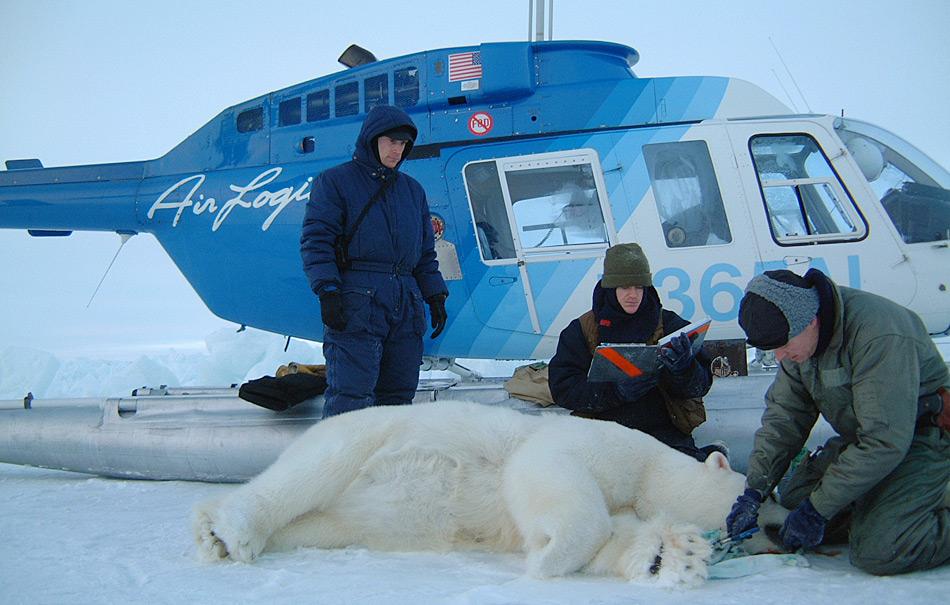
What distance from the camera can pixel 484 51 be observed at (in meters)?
6.07

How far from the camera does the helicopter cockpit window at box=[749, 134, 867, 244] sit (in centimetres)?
544

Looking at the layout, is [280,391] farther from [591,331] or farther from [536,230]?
[536,230]

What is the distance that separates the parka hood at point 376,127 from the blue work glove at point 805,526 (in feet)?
9.01

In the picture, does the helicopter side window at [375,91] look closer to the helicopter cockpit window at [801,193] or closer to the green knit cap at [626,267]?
the helicopter cockpit window at [801,193]

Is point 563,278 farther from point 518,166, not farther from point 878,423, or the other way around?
point 878,423

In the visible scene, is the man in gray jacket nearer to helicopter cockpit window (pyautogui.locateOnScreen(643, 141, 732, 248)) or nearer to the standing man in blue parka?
the standing man in blue parka

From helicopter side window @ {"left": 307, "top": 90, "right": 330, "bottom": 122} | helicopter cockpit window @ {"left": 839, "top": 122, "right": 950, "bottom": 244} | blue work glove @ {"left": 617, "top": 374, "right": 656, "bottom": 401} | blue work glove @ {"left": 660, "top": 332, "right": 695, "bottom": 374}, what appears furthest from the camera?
helicopter side window @ {"left": 307, "top": 90, "right": 330, "bottom": 122}

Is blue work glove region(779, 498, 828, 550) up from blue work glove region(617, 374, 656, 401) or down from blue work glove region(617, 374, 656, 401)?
down

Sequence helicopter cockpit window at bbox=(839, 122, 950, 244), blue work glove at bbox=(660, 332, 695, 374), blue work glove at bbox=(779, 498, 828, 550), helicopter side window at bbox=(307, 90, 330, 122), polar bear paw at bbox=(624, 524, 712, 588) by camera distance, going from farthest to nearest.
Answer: helicopter side window at bbox=(307, 90, 330, 122) < helicopter cockpit window at bbox=(839, 122, 950, 244) < blue work glove at bbox=(660, 332, 695, 374) < blue work glove at bbox=(779, 498, 828, 550) < polar bear paw at bbox=(624, 524, 712, 588)

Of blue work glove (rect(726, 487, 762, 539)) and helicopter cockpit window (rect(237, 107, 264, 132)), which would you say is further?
helicopter cockpit window (rect(237, 107, 264, 132))

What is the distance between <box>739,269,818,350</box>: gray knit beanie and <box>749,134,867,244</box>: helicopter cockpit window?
3311 millimetres

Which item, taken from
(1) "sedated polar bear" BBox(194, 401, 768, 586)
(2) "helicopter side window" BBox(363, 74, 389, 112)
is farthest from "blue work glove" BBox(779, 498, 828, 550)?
(2) "helicopter side window" BBox(363, 74, 389, 112)

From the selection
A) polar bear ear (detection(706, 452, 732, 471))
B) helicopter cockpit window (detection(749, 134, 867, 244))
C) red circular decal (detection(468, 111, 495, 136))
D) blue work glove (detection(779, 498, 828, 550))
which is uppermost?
red circular decal (detection(468, 111, 495, 136))

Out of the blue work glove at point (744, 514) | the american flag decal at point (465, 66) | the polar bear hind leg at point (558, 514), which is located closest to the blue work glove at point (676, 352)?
the blue work glove at point (744, 514)
